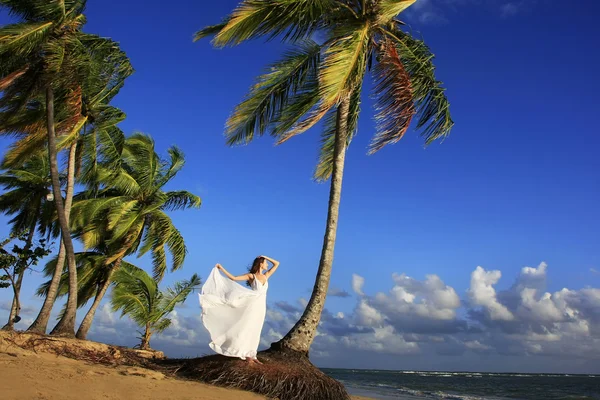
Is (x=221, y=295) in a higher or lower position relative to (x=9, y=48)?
lower

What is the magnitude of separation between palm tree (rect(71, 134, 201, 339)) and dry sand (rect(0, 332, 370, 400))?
11.8 meters

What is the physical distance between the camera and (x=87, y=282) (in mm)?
22797

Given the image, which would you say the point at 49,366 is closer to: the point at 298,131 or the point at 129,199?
the point at 298,131

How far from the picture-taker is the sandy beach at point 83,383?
6.71 meters

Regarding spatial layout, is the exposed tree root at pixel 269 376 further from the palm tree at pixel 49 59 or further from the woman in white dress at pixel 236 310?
the palm tree at pixel 49 59

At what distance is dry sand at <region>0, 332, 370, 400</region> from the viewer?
670cm

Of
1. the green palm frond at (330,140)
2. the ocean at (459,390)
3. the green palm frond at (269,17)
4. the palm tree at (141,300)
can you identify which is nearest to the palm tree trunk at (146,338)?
the palm tree at (141,300)

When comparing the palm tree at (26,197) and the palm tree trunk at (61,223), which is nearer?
the palm tree trunk at (61,223)

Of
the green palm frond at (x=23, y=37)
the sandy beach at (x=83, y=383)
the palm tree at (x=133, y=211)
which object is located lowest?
the sandy beach at (x=83, y=383)

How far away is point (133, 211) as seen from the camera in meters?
21.3

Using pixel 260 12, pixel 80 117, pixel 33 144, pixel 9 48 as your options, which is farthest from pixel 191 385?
pixel 33 144

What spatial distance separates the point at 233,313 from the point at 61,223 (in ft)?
31.1

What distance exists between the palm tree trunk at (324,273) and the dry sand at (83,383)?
2.04 metres

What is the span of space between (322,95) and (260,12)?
247 cm
